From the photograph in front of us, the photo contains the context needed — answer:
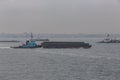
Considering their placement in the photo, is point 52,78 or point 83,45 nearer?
point 52,78

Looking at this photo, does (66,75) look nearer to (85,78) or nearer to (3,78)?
(85,78)

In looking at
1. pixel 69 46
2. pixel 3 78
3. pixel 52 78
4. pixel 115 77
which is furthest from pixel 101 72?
pixel 69 46

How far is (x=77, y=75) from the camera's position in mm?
55875

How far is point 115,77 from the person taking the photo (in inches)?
Result: 2115

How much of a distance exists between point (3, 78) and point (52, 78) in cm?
617

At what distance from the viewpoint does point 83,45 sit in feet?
476

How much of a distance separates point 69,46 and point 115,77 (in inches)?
3564

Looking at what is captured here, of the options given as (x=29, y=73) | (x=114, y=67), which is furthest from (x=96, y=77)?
(x=114, y=67)

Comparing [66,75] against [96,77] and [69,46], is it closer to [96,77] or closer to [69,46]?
[96,77]

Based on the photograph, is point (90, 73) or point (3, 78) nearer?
point (3, 78)

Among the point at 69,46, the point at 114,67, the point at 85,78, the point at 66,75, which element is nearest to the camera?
the point at 85,78

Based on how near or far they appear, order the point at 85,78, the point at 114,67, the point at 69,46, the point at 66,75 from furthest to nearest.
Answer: the point at 69,46, the point at 114,67, the point at 66,75, the point at 85,78

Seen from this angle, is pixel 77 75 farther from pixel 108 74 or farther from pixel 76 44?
pixel 76 44

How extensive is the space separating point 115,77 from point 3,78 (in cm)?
1426
